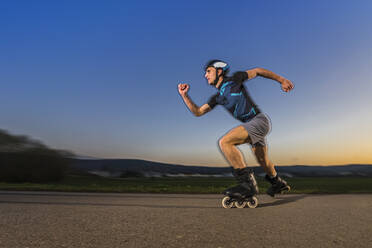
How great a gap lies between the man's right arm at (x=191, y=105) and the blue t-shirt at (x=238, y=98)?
466mm

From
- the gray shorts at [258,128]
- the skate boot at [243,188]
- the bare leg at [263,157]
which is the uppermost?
the gray shorts at [258,128]

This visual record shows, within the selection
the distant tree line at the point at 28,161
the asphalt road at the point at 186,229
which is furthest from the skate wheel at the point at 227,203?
the distant tree line at the point at 28,161

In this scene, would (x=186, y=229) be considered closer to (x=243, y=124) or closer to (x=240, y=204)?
(x=240, y=204)

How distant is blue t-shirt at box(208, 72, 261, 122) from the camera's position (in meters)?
4.46

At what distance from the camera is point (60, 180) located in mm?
13781

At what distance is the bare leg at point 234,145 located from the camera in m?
4.31

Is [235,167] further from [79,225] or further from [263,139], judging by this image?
[79,225]

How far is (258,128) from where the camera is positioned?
435 cm

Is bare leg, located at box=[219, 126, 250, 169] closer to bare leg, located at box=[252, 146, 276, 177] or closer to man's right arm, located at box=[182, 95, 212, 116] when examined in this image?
bare leg, located at box=[252, 146, 276, 177]

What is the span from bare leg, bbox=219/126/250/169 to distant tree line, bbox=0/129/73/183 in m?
11.2

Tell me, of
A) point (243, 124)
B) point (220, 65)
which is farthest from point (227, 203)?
point (220, 65)

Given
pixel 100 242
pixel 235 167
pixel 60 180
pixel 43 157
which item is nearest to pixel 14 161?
pixel 43 157

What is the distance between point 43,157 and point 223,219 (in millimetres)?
12070

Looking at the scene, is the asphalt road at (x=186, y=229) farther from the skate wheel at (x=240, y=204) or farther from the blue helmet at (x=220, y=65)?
the blue helmet at (x=220, y=65)
